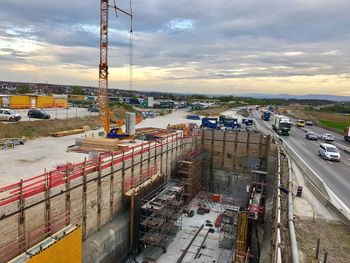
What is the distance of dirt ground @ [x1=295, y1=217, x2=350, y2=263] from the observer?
11457mm

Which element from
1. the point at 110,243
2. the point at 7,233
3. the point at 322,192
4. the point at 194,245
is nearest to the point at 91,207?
the point at 110,243

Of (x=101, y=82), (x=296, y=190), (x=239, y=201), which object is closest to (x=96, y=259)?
(x=296, y=190)

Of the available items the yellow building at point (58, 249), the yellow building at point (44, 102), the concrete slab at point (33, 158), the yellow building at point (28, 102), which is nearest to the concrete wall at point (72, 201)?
the yellow building at point (58, 249)

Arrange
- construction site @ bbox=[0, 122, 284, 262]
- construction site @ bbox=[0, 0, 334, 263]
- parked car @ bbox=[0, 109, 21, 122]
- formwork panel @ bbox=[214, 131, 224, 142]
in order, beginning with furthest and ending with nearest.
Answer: parked car @ bbox=[0, 109, 21, 122], formwork panel @ bbox=[214, 131, 224, 142], construction site @ bbox=[0, 122, 284, 262], construction site @ bbox=[0, 0, 334, 263]

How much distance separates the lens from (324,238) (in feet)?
42.3

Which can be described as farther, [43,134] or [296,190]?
[43,134]

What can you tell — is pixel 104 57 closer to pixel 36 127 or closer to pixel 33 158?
pixel 36 127

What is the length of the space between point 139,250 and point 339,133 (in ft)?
176

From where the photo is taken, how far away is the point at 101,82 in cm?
4044

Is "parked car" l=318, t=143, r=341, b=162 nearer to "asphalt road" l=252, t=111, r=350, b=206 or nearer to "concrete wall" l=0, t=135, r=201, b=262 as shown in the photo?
"asphalt road" l=252, t=111, r=350, b=206

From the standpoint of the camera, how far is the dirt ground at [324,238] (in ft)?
37.6

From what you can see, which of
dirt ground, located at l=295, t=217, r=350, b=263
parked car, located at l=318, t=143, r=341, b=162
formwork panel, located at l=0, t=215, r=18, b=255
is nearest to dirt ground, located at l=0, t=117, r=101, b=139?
formwork panel, located at l=0, t=215, r=18, b=255

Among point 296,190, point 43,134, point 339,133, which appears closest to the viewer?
point 296,190

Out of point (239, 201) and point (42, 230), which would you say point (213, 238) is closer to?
point (239, 201)
